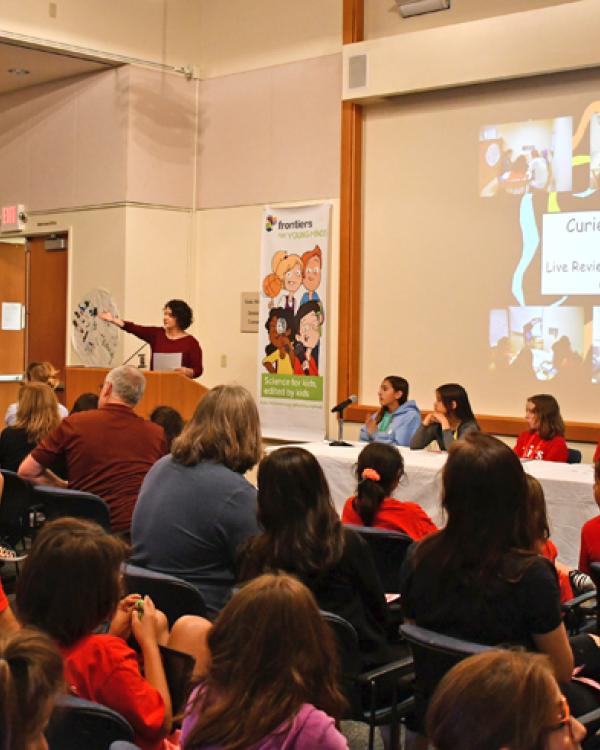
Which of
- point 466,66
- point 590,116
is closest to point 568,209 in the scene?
point 590,116

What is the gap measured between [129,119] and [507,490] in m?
7.60

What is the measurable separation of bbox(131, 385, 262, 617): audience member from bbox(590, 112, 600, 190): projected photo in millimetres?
4748

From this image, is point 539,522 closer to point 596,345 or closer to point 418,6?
point 596,345

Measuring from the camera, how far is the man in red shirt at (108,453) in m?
4.41

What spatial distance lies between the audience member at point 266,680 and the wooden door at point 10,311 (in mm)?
9744

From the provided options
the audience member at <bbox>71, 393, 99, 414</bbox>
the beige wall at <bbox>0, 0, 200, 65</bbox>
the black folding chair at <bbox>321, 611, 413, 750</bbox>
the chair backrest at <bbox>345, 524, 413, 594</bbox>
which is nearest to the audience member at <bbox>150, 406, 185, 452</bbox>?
the audience member at <bbox>71, 393, 99, 414</bbox>

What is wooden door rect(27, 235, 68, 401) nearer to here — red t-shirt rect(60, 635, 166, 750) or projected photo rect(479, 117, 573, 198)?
projected photo rect(479, 117, 573, 198)

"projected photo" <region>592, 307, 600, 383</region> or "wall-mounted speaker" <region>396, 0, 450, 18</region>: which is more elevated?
"wall-mounted speaker" <region>396, 0, 450, 18</region>

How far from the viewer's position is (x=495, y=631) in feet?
7.94

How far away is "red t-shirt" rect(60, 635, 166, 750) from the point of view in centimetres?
214

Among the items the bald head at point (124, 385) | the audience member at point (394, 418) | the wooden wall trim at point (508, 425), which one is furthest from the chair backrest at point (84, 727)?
the wooden wall trim at point (508, 425)

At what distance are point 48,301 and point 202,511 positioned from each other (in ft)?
26.0

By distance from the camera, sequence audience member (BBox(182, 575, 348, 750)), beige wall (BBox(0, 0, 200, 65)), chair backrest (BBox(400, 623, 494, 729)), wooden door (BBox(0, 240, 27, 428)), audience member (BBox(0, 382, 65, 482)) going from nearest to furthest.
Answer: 1. audience member (BBox(182, 575, 348, 750))
2. chair backrest (BBox(400, 623, 494, 729))
3. audience member (BBox(0, 382, 65, 482))
4. beige wall (BBox(0, 0, 200, 65))
5. wooden door (BBox(0, 240, 27, 428))

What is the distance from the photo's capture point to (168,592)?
2.73 m
